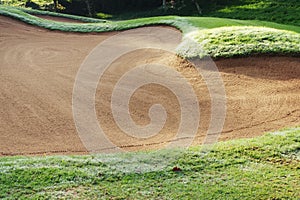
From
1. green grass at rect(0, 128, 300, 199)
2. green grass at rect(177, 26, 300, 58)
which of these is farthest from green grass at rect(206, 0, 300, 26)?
green grass at rect(0, 128, 300, 199)

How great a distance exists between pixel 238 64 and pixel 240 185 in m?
5.72

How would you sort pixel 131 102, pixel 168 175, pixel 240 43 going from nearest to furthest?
1. pixel 168 175
2. pixel 131 102
3. pixel 240 43

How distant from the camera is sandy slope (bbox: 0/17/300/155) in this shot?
7094 millimetres

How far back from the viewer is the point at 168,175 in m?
5.38

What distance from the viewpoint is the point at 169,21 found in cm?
1586

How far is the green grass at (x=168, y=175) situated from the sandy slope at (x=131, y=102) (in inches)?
33.1

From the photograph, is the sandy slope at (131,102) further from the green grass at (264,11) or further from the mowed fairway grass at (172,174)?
the green grass at (264,11)

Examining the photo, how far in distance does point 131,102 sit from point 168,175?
3.43m

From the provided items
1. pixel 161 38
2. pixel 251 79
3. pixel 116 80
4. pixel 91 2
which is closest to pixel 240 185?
pixel 251 79

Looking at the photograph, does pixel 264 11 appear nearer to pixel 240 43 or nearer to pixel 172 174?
pixel 240 43

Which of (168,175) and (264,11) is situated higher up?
(264,11)

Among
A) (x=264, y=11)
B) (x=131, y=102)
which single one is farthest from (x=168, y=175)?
(x=264, y=11)

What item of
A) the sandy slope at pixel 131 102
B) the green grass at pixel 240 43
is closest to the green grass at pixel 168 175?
the sandy slope at pixel 131 102

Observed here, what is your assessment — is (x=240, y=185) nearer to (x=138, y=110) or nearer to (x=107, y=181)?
(x=107, y=181)
